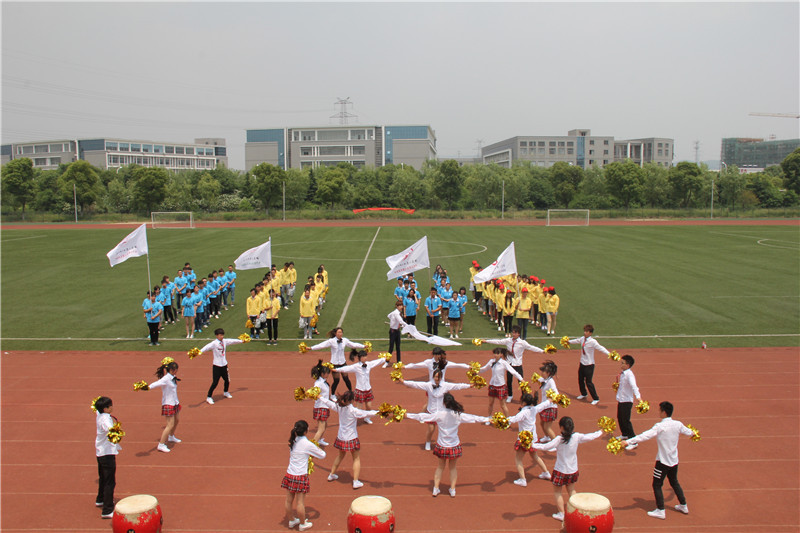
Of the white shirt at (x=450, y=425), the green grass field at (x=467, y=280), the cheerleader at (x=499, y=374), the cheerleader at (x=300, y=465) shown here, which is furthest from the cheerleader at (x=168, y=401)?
the green grass field at (x=467, y=280)

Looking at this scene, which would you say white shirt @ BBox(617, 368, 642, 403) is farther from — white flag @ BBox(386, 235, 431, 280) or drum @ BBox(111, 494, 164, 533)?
white flag @ BBox(386, 235, 431, 280)

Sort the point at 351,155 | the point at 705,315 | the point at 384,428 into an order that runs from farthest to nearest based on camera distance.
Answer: the point at 351,155, the point at 705,315, the point at 384,428

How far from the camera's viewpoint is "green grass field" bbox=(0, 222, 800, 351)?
1866 centimetres

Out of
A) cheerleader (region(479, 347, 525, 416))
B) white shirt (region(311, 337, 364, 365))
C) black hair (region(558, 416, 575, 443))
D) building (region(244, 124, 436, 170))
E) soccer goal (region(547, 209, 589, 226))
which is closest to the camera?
black hair (region(558, 416, 575, 443))

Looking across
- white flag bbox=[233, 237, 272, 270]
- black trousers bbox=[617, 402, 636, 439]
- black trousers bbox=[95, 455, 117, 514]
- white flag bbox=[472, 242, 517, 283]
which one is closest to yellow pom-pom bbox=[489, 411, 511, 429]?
black trousers bbox=[617, 402, 636, 439]

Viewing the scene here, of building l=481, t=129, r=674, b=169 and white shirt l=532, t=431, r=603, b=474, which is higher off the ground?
building l=481, t=129, r=674, b=169

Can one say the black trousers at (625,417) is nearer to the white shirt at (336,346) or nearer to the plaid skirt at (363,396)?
the plaid skirt at (363,396)

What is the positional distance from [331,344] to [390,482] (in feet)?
12.7

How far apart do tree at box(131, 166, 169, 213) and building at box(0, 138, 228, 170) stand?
53683mm

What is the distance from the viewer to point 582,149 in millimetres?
136875

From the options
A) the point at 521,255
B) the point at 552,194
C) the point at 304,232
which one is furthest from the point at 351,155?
the point at 521,255

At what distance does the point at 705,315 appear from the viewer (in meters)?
20.3

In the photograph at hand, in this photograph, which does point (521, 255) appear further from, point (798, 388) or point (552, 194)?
point (552, 194)

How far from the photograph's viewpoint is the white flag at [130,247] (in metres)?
17.2
